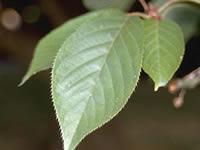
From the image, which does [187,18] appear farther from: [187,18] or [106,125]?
[106,125]

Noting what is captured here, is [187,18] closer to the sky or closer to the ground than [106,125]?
closer to the sky

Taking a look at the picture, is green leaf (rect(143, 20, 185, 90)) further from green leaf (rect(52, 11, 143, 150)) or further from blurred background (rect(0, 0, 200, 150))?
blurred background (rect(0, 0, 200, 150))

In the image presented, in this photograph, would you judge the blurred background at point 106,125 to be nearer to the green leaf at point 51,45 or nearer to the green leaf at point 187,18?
the green leaf at point 187,18

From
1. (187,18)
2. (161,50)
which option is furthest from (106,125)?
(161,50)

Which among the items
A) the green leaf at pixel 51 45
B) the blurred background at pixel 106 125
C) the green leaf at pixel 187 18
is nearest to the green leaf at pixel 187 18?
the green leaf at pixel 187 18

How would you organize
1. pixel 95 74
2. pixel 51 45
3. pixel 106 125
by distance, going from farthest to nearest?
pixel 106 125 → pixel 51 45 → pixel 95 74

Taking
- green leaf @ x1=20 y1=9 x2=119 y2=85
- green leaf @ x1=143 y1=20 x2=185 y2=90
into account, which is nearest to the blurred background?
green leaf @ x1=20 y1=9 x2=119 y2=85
